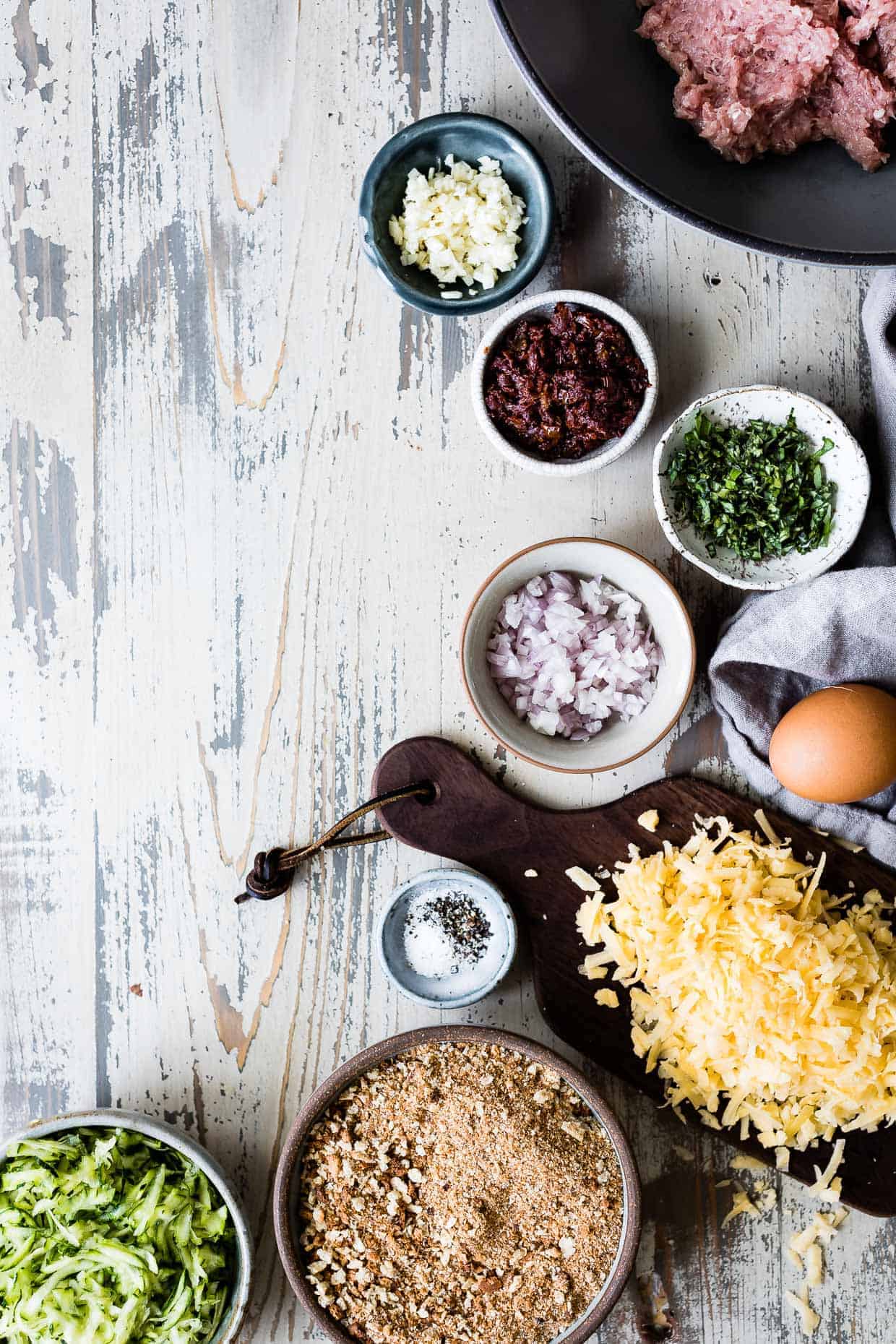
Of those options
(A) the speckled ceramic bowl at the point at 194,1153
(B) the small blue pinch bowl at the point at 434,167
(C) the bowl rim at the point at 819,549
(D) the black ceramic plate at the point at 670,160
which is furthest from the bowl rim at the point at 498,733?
(A) the speckled ceramic bowl at the point at 194,1153

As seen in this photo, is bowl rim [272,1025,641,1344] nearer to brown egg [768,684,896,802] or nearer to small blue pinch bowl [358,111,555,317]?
brown egg [768,684,896,802]

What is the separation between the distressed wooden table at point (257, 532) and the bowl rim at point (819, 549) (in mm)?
132

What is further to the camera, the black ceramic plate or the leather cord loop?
the leather cord loop

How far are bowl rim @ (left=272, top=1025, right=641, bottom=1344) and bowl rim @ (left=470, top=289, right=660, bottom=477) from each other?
882mm

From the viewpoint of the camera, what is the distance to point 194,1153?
5.61 feet

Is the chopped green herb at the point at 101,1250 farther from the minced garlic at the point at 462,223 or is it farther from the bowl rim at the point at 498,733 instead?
the minced garlic at the point at 462,223

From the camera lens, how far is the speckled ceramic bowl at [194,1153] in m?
1.70

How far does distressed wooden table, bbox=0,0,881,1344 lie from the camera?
6.14 feet

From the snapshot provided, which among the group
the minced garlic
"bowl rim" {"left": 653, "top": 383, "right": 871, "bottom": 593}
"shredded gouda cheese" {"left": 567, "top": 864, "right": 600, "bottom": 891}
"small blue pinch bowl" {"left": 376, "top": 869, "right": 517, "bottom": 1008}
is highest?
the minced garlic

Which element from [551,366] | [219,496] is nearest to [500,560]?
[551,366]

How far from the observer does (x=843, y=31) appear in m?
1.36

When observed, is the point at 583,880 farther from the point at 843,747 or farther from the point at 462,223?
the point at 462,223

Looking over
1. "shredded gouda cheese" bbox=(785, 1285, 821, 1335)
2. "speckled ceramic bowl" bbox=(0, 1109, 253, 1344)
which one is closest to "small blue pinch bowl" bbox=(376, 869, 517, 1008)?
"speckled ceramic bowl" bbox=(0, 1109, 253, 1344)

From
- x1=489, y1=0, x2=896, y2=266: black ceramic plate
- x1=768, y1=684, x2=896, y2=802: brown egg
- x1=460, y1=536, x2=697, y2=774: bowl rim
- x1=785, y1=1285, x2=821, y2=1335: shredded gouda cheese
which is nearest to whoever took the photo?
x1=489, y1=0, x2=896, y2=266: black ceramic plate
